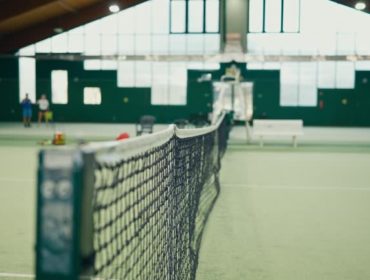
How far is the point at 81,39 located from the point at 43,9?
5.24 m

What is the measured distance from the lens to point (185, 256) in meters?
5.46

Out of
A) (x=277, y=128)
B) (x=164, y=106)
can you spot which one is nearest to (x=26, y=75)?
(x=164, y=106)

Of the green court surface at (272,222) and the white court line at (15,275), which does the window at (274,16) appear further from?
the white court line at (15,275)

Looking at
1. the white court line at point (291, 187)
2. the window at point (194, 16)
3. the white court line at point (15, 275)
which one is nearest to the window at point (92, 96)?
the window at point (194, 16)

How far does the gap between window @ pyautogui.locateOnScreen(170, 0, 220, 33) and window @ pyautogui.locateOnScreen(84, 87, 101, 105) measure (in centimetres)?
626

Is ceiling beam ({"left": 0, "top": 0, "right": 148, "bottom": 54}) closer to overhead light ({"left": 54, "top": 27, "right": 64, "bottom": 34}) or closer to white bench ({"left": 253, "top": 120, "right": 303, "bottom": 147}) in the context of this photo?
overhead light ({"left": 54, "top": 27, "right": 64, "bottom": 34})

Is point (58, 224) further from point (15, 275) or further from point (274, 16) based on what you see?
point (274, 16)

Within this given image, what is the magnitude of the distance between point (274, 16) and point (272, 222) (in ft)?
Result: 97.6

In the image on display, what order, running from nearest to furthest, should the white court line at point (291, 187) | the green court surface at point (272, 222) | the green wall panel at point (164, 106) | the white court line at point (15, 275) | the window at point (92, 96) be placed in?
the white court line at point (15, 275), the green court surface at point (272, 222), the white court line at point (291, 187), the green wall panel at point (164, 106), the window at point (92, 96)

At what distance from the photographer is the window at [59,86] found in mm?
38062

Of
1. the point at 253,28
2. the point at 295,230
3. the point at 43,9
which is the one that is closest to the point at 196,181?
the point at 295,230

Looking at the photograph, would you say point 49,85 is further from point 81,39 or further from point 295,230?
point 295,230

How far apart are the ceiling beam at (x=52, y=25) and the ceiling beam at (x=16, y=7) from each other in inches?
241

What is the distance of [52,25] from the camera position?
3597 cm
